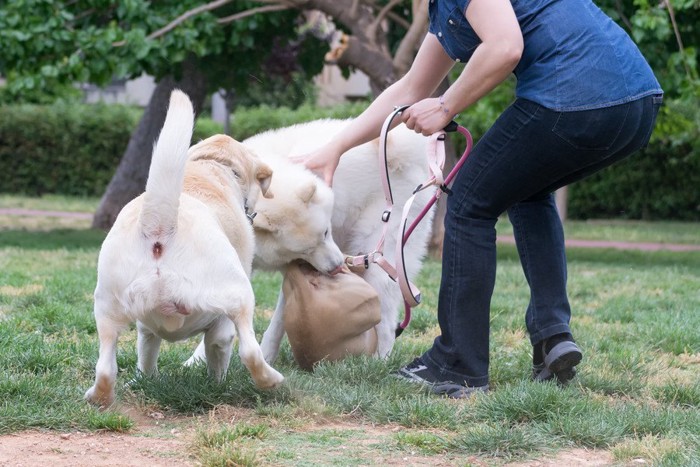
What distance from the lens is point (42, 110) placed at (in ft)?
73.8

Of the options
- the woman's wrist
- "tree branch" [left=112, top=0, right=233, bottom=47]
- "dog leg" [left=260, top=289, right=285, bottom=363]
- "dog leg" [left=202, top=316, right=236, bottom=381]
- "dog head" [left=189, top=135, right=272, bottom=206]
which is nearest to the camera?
the woman's wrist

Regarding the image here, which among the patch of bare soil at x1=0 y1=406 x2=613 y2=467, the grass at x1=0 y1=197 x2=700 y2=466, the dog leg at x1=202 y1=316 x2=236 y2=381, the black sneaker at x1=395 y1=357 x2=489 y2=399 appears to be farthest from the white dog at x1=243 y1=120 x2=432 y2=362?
the patch of bare soil at x1=0 y1=406 x2=613 y2=467

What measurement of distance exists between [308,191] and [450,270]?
83 cm

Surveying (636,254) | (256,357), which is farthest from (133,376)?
(636,254)

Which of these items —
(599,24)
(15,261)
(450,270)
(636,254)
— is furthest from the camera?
(636,254)

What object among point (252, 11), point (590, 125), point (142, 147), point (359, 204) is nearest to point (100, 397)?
point (359, 204)

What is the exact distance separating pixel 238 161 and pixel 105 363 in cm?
113

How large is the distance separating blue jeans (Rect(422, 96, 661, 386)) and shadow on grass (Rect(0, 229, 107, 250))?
8.24 meters

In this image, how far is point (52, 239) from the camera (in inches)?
528

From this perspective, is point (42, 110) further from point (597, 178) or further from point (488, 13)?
point (488, 13)

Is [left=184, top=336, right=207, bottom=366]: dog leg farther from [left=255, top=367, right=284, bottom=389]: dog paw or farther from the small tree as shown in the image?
the small tree

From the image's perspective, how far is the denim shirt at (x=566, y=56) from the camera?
147 inches

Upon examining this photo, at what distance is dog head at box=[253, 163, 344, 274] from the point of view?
4.57 metres

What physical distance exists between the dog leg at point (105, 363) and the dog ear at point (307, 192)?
48.3 inches
